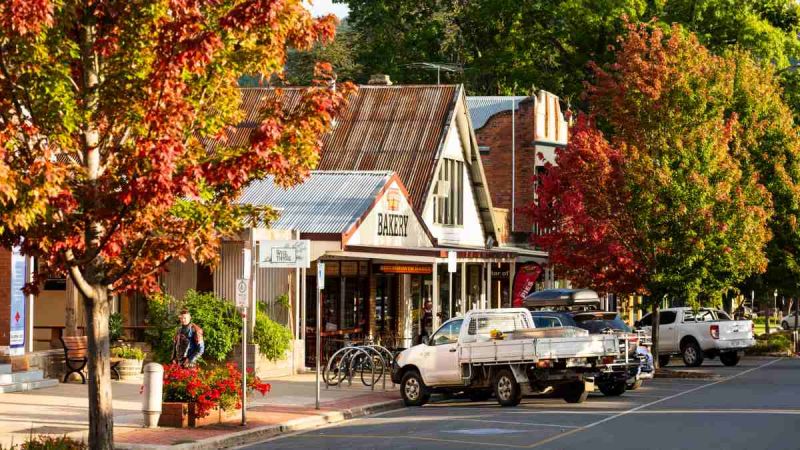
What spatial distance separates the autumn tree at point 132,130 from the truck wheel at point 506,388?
1040 cm

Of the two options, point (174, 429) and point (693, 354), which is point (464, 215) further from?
point (174, 429)

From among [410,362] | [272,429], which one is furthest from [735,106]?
[272,429]

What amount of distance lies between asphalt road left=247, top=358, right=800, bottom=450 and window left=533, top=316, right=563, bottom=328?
1.60m

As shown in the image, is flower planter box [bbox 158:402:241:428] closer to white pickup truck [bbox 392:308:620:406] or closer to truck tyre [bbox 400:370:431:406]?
truck tyre [bbox 400:370:431:406]

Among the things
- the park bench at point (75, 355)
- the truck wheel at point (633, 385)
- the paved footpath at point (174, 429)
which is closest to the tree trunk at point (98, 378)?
the paved footpath at point (174, 429)

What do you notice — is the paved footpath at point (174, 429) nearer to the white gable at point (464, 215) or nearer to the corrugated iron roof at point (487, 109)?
the white gable at point (464, 215)

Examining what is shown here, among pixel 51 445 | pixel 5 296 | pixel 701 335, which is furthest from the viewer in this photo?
pixel 701 335

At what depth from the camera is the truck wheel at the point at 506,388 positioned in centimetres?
2617

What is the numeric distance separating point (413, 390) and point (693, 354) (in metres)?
18.5

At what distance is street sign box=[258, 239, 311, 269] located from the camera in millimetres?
25000

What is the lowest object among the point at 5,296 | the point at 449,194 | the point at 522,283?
the point at 5,296

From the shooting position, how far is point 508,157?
178 feet

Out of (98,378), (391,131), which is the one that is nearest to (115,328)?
(391,131)

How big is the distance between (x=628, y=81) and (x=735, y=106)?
10.5 m
